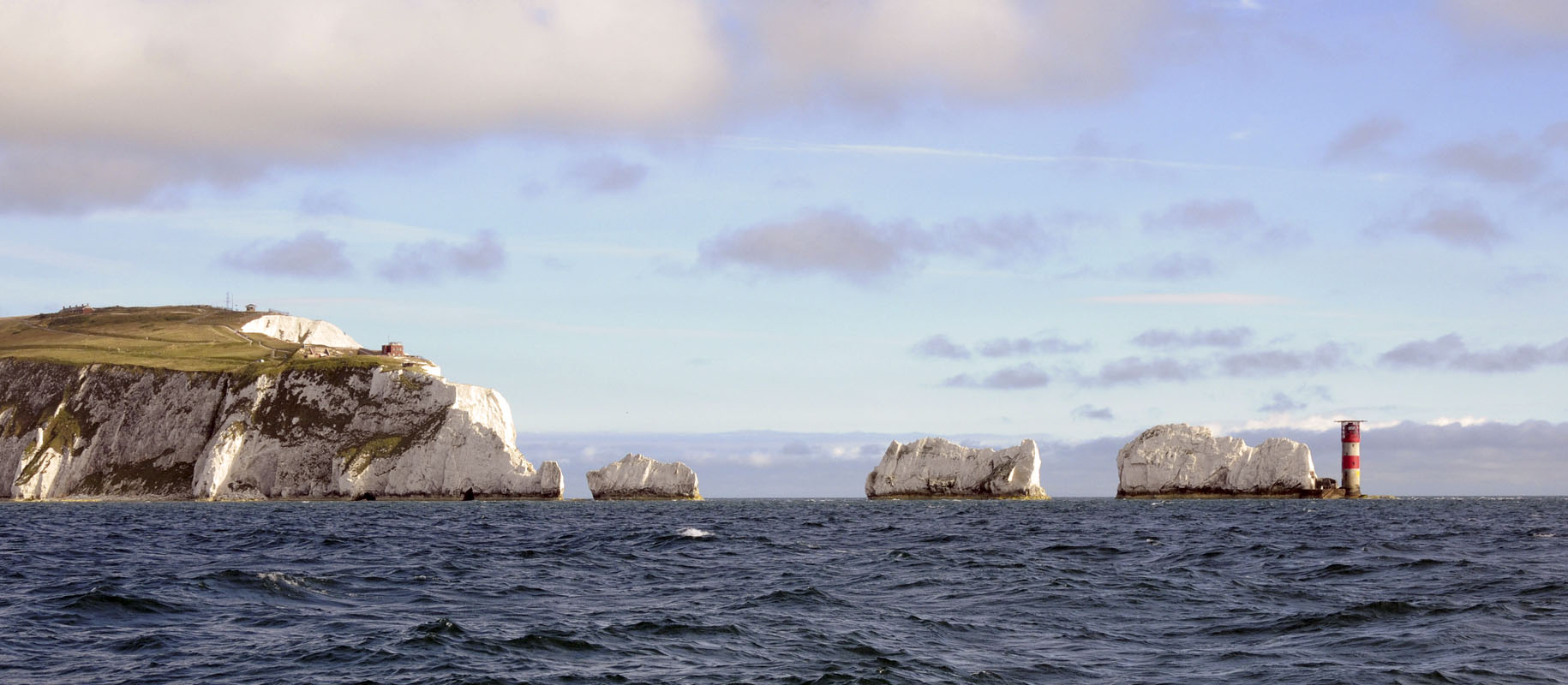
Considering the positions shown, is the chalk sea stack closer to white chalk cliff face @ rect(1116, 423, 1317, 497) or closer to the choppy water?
white chalk cliff face @ rect(1116, 423, 1317, 497)

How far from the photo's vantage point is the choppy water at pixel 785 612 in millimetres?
22250

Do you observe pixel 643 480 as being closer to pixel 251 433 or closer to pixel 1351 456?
pixel 251 433

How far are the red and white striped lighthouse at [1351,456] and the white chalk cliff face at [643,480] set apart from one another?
3894 inches

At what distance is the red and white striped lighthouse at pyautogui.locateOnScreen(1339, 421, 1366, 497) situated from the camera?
185000 mm

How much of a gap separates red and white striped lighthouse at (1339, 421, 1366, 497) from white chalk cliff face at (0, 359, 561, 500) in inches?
4639

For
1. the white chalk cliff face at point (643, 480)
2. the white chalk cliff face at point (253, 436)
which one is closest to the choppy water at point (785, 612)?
the white chalk cliff face at point (253, 436)

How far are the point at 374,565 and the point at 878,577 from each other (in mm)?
17523

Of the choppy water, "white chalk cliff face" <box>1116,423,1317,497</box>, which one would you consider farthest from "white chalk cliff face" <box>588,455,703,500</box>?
the choppy water

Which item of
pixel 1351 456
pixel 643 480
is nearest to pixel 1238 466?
pixel 1351 456

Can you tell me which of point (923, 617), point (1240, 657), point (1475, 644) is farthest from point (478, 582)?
point (1475, 644)

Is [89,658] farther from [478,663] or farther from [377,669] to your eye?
[478,663]

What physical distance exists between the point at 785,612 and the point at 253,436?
174 metres

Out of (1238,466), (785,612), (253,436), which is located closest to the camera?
(785,612)

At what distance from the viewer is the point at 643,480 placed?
195 meters
